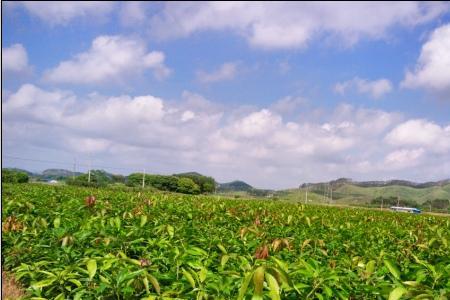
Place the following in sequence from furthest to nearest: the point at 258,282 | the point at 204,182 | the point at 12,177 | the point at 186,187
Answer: the point at 204,182
the point at 186,187
the point at 12,177
the point at 258,282

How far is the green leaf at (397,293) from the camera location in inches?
64.6

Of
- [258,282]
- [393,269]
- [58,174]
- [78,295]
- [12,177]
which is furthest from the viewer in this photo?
[58,174]

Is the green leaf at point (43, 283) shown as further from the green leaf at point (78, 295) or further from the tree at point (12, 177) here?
the tree at point (12, 177)

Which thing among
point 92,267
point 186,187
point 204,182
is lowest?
point 186,187

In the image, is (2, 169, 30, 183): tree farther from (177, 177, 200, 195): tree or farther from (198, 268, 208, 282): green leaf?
(198, 268, 208, 282): green leaf

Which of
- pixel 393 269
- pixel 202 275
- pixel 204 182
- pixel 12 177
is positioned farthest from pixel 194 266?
pixel 204 182

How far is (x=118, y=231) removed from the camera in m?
3.24

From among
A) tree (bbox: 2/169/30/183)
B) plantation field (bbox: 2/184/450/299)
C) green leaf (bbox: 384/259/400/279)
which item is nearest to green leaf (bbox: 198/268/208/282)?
plantation field (bbox: 2/184/450/299)

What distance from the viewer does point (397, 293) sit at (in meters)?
1.65

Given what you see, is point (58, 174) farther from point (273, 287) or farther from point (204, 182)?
point (273, 287)

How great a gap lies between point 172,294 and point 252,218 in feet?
13.2

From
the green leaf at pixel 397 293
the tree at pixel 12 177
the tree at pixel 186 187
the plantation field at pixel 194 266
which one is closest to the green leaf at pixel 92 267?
the plantation field at pixel 194 266

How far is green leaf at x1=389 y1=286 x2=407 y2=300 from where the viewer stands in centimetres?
164

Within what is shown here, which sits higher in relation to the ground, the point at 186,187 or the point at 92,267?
the point at 92,267
